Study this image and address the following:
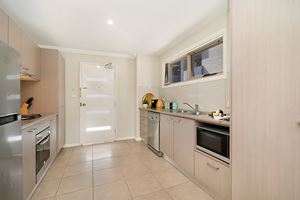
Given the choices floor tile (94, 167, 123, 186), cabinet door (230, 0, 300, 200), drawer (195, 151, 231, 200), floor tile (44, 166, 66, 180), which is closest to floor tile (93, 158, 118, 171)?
floor tile (94, 167, 123, 186)

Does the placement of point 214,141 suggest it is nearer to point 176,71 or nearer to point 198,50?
point 198,50

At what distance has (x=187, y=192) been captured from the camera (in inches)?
67.9

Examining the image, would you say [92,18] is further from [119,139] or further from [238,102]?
[119,139]

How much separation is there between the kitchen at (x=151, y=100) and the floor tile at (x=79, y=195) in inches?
0.8

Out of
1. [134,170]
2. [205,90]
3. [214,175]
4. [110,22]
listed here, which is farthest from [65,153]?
[205,90]

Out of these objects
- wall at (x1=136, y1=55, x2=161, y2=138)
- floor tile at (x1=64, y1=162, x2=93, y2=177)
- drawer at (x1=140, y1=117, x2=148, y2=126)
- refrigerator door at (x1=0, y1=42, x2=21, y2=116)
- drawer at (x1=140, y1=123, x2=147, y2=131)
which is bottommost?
floor tile at (x1=64, y1=162, x2=93, y2=177)

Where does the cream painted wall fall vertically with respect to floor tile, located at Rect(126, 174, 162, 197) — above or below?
above

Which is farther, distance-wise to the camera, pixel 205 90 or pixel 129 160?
pixel 129 160

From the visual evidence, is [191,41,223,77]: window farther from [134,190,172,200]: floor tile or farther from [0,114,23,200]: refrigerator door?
[0,114,23,200]: refrigerator door

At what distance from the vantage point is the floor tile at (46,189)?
1675mm

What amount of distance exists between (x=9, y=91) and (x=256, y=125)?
1749 mm

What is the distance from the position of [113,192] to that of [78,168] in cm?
96

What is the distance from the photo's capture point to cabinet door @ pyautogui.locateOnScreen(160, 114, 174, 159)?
2.38 metres

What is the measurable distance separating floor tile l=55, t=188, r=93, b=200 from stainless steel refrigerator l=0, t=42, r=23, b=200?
0.60m
